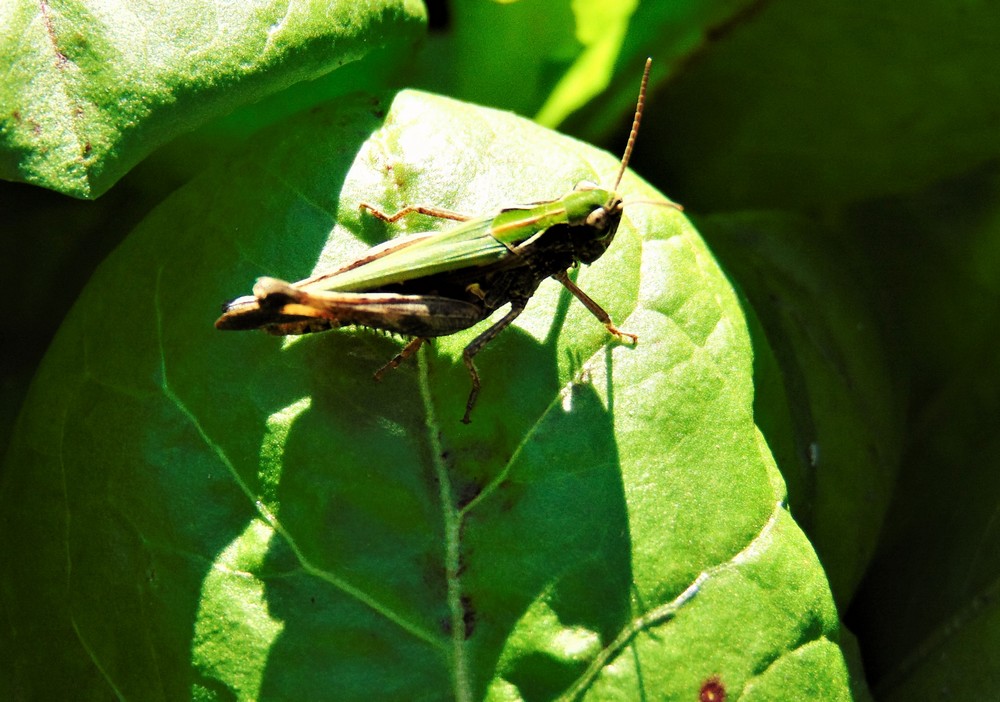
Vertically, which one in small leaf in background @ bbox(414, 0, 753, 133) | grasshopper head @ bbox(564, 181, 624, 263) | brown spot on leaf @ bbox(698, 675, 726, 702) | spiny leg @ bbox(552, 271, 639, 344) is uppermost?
small leaf in background @ bbox(414, 0, 753, 133)

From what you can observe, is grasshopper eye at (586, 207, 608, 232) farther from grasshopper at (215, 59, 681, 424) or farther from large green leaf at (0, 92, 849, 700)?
large green leaf at (0, 92, 849, 700)

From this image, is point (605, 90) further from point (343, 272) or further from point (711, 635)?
point (711, 635)

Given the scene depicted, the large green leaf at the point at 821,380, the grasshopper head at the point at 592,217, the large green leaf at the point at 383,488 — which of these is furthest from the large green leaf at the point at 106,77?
the large green leaf at the point at 821,380

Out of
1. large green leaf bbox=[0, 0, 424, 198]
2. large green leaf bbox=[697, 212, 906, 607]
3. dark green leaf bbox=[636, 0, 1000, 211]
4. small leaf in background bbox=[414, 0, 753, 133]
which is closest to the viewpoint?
large green leaf bbox=[0, 0, 424, 198]

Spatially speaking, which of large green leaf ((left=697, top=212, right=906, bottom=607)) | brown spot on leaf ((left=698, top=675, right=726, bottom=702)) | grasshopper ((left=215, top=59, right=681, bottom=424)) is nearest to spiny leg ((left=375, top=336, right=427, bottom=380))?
grasshopper ((left=215, top=59, right=681, bottom=424))

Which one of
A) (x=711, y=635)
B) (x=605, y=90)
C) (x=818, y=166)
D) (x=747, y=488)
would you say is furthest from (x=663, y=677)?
(x=818, y=166)

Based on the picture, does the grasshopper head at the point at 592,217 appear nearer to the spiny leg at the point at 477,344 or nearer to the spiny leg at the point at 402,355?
the spiny leg at the point at 477,344

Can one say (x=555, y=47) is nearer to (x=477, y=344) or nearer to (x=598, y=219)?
(x=598, y=219)

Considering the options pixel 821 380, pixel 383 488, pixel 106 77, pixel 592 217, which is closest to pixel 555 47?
pixel 592 217
